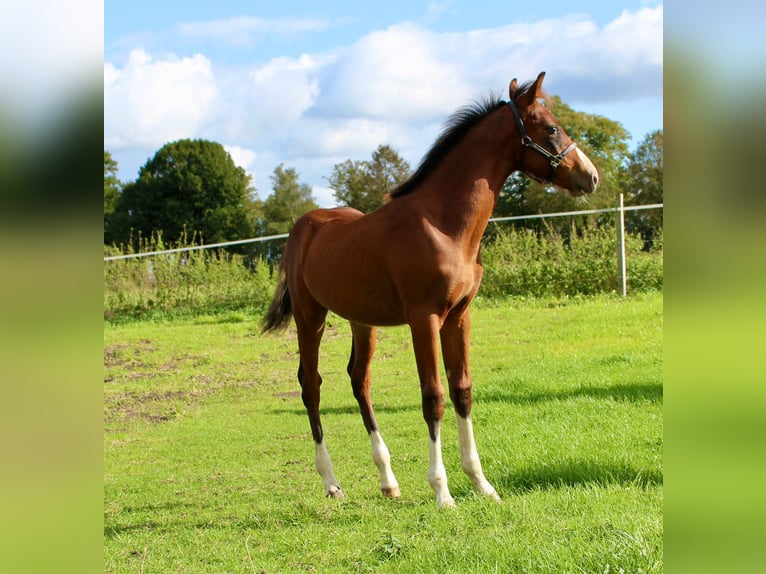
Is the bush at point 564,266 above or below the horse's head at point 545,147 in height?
below

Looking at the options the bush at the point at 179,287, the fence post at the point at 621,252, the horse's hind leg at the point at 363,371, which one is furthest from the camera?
the bush at the point at 179,287

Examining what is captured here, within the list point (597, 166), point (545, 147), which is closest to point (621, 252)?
point (545, 147)

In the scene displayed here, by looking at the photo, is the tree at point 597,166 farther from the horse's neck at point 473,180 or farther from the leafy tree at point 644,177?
the horse's neck at point 473,180

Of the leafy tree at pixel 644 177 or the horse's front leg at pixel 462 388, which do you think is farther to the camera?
the leafy tree at pixel 644 177

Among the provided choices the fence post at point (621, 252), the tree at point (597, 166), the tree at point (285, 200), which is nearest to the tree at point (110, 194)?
the tree at point (285, 200)

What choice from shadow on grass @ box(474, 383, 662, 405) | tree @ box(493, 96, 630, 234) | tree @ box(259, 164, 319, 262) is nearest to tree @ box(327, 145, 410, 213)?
tree @ box(493, 96, 630, 234)

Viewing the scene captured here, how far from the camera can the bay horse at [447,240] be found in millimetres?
4312

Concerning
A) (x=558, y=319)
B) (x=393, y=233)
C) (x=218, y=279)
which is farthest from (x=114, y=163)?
(x=393, y=233)

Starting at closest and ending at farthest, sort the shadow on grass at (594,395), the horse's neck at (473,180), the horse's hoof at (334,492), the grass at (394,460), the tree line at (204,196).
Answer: the grass at (394,460) → the horse's neck at (473,180) → the horse's hoof at (334,492) → the shadow on grass at (594,395) → the tree line at (204,196)

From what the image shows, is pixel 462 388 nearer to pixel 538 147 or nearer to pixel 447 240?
pixel 447 240

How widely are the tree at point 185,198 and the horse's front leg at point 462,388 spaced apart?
39850 millimetres

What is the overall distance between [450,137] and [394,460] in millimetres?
2891
